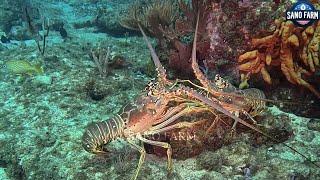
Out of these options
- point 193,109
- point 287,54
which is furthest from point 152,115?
point 287,54

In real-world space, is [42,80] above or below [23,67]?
below

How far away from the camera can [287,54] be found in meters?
4.81

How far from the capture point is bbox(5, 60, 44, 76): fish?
6363 millimetres

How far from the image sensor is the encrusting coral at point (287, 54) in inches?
185

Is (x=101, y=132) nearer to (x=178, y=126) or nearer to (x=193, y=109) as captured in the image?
(x=178, y=126)

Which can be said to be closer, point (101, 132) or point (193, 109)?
point (193, 109)

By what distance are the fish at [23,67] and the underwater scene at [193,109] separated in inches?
0.7

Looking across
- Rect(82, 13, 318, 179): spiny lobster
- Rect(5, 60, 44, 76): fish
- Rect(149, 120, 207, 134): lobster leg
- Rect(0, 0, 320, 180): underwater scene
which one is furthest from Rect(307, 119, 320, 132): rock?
Rect(5, 60, 44, 76): fish

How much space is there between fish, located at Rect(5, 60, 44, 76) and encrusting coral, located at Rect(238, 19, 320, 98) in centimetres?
396

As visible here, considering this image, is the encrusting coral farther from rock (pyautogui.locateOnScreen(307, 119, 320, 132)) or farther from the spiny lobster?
the spiny lobster

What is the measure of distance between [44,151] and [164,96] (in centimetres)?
206

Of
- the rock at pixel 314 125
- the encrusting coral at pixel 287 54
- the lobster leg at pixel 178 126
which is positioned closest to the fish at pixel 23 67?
Answer: the lobster leg at pixel 178 126

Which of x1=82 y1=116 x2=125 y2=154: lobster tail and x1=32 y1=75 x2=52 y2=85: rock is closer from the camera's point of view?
x1=82 y1=116 x2=125 y2=154: lobster tail

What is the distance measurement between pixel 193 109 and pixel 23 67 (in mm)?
3880
